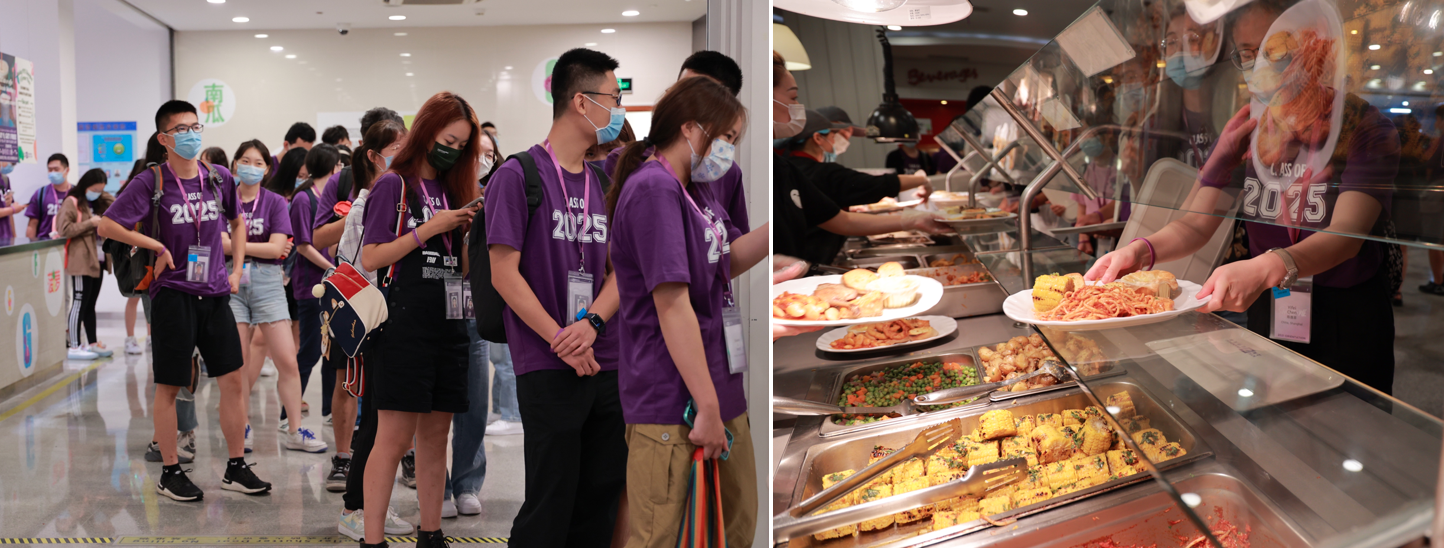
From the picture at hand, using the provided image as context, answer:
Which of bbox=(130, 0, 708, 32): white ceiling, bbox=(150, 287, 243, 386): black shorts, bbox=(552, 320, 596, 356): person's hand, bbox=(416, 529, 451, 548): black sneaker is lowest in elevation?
bbox=(416, 529, 451, 548): black sneaker

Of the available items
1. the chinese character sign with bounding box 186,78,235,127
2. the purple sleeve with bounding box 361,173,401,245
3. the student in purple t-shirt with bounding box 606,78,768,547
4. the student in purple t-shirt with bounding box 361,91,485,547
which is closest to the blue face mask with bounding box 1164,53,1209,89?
the student in purple t-shirt with bounding box 606,78,768,547

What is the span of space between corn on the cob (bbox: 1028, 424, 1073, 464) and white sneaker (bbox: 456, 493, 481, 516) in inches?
106

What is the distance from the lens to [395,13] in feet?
28.1

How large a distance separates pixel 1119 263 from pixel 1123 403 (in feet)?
0.50

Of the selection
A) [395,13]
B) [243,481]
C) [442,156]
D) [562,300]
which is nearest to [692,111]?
[562,300]

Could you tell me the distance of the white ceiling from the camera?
820 cm

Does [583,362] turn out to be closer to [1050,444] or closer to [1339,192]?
[1050,444]

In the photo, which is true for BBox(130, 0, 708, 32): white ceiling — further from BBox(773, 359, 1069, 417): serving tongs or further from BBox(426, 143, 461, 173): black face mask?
BBox(773, 359, 1069, 417): serving tongs

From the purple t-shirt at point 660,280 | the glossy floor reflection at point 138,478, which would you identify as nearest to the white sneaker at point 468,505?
the glossy floor reflection at point 138,478

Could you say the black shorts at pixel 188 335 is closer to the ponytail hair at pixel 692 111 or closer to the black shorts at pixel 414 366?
the black shorts at pixel 414 366

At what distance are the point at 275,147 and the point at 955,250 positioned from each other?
33.0ft

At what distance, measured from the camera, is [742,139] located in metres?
1.31

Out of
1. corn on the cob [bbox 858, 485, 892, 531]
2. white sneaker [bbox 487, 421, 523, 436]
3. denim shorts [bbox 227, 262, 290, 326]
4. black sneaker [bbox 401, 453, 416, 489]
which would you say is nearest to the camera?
corn on the cob [bbox 858, 485, 892, 531]

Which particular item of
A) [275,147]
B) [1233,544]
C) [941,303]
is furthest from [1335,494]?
[275,147]
